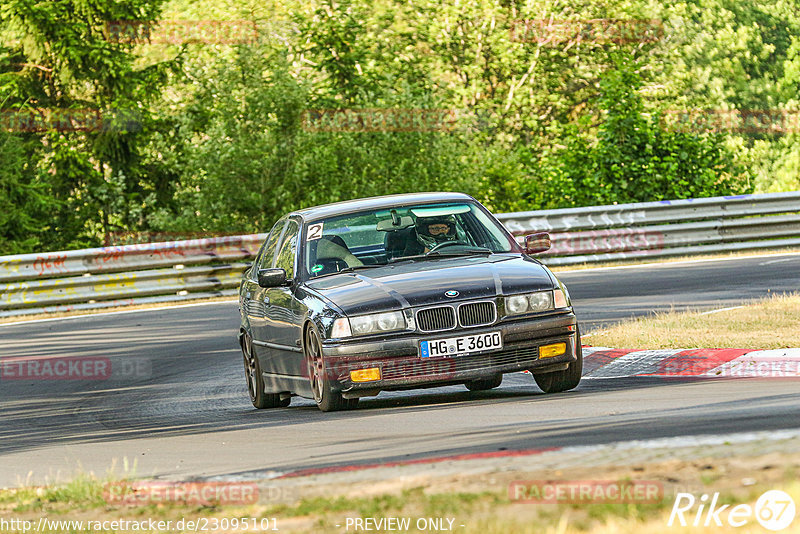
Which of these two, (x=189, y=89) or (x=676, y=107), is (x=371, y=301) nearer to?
(x=189, y=89)

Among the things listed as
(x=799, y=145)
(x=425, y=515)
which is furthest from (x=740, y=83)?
(x=425, y=515)

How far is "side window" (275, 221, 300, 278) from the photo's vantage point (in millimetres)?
10922

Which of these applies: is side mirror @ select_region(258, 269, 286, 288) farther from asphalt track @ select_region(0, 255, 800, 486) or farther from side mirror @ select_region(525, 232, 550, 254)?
side mirror @ select_region(525, 232, 550, 254)

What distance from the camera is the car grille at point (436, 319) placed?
935cm

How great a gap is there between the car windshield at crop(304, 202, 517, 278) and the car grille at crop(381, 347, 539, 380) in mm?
1301

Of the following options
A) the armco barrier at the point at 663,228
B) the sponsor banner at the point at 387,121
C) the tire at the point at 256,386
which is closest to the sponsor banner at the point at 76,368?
the tire at the point at 256,386

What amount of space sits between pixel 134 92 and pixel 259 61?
20.2ft

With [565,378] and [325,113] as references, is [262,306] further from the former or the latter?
[325,113]

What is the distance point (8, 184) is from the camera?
107ft

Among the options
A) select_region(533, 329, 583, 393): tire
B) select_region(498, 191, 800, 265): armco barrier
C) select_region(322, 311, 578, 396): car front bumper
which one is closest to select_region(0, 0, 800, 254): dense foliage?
select_region(498, 191, 800, 265): armco barrier

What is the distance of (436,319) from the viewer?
9.37 m

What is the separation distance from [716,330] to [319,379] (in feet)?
13.4

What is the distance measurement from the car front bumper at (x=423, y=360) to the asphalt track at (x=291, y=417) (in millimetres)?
216

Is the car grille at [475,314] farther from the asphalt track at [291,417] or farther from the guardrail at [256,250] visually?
the guardrail at [256,250]
